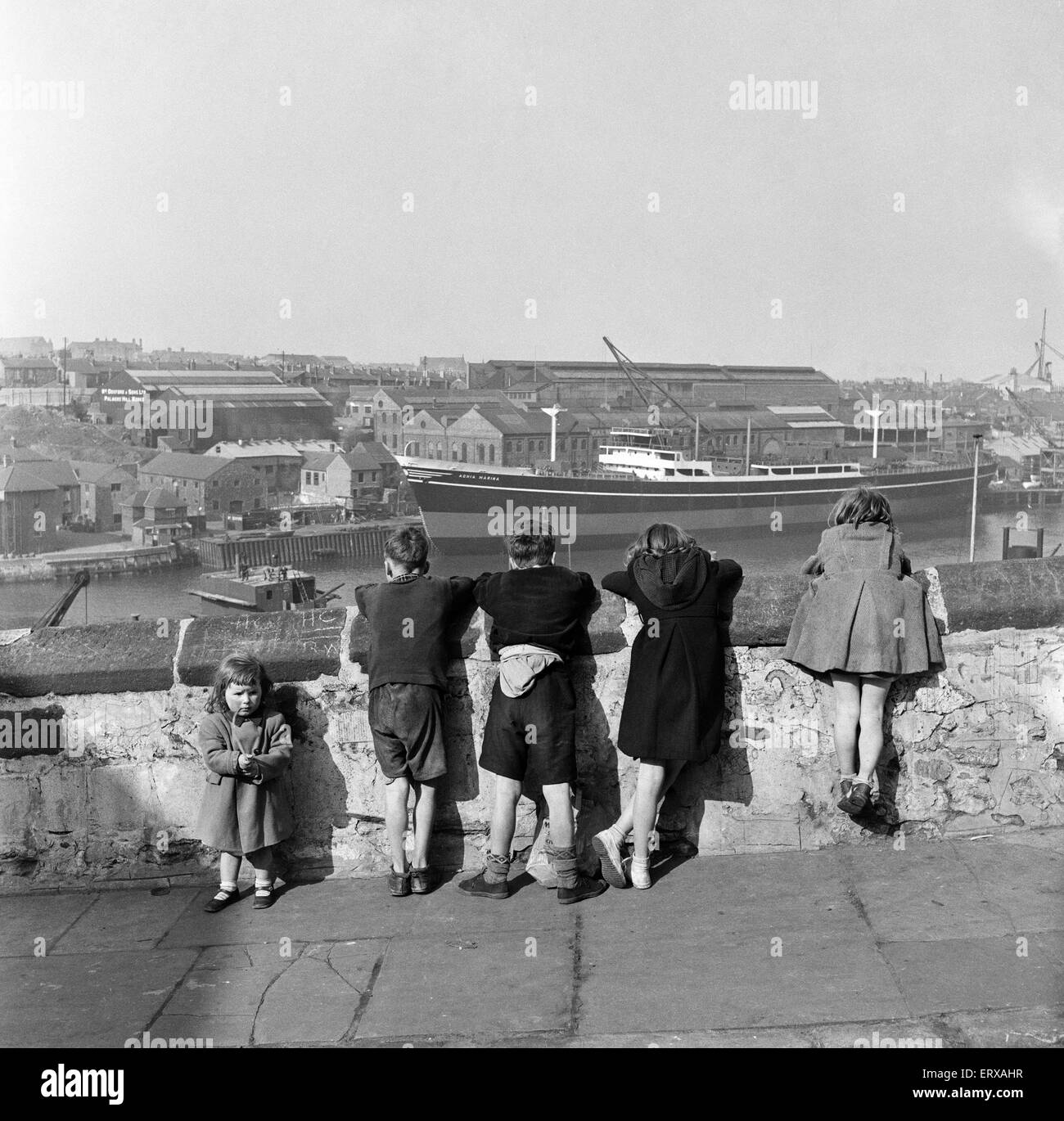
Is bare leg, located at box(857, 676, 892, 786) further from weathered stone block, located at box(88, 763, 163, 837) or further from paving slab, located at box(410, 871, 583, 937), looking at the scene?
weathered stone block, located at box(88, 763, 163, 837)

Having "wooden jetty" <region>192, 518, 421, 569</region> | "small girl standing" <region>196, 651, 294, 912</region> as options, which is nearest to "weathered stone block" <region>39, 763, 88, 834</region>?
"small girl standing" <region>196, 651, 294, 912</region>

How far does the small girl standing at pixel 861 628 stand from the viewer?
106 inches

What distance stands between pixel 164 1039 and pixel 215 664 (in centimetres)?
97

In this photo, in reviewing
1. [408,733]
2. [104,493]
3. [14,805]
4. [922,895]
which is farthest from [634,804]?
[104,493]

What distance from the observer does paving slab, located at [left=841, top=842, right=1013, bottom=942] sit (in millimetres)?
2334

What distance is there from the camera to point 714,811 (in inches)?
113

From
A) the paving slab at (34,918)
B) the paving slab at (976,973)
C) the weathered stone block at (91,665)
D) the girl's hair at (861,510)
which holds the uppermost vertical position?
the girl's hair at (861,510)

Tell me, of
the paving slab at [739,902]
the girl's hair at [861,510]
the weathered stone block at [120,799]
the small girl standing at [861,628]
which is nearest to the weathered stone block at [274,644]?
the weathered stone block at [120,799]

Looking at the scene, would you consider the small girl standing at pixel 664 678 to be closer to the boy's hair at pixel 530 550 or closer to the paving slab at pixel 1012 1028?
the boy's hair at pixel 530 550

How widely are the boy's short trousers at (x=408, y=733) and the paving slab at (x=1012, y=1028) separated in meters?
1.24

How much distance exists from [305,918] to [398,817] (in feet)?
0.98

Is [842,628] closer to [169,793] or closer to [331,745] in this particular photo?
[331,745]
